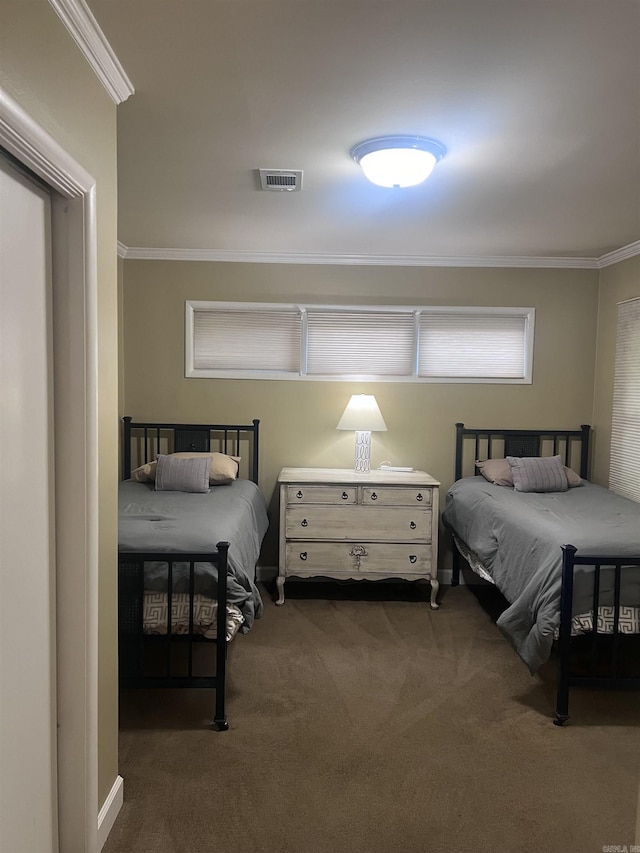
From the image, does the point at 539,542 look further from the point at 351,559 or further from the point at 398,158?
the point at 398,158

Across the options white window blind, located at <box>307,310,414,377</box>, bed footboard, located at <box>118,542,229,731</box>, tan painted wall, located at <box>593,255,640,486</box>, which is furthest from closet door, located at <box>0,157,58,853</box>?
tan painted wall, located at <box>593,255,640,486</box>

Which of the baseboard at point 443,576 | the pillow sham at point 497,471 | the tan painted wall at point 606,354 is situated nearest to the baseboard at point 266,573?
the baseboard at point 443,576

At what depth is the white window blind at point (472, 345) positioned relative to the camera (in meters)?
4.60

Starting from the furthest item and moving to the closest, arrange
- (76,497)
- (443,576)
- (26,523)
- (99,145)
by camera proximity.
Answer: (443,576), (99,145), (76,497), (26,523)

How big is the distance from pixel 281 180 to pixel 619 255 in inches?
105

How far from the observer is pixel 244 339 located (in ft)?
15.0

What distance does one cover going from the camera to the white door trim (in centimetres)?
163

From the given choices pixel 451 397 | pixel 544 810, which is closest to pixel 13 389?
pixel 544 810

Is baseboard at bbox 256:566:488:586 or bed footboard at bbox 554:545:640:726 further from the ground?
bed footboard at bbox 554:545:640:726

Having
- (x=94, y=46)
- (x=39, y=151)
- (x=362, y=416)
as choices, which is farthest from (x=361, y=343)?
(x=39, y=151)

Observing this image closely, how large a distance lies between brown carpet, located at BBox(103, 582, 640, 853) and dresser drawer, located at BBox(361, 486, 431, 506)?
922mm

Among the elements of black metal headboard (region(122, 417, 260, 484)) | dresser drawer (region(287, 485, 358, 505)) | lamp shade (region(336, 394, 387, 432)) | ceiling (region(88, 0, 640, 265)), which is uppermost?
ceiling (region(88, 0, 640, 265))

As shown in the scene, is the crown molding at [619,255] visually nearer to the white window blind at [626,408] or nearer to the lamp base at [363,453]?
the white window blind at [626,408]

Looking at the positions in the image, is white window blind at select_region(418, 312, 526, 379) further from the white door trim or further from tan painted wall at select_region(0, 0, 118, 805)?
the white door trim
